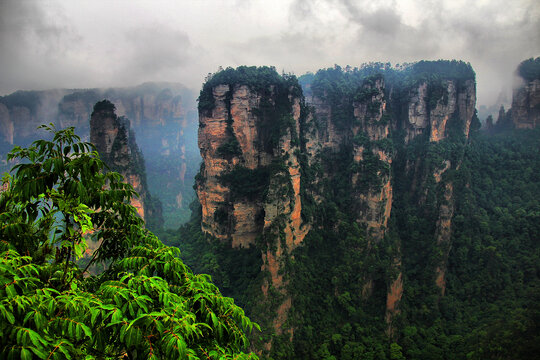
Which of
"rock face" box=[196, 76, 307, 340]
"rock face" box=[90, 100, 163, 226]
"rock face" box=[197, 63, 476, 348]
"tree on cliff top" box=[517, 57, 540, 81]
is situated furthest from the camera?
"tree on cliff top" box=[517, 57, 540, 81]

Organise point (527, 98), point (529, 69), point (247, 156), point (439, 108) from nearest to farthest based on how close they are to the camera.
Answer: point (247, 156)
point (439, 108)
point (527, 98)
point (529, 69)

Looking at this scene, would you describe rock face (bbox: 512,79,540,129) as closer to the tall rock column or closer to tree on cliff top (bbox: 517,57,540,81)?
tree on cliff top (bbox: 517,57,540,81)

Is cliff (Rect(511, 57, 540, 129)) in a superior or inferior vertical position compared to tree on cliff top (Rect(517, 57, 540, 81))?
inferior

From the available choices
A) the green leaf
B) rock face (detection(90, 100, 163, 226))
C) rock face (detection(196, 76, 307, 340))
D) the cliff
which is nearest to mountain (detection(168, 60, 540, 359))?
rock face (detection(196, 76, 307, 340))

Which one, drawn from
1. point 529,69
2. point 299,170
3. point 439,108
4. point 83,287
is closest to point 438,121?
point 439,108

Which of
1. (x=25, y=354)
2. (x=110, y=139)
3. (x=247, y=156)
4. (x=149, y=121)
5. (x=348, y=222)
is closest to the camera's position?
(x=25, y=354)

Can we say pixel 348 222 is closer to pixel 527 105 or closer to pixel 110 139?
pixel 110 139

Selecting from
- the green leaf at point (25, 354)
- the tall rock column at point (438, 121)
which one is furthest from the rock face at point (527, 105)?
the green leaf at point (25, 354)
